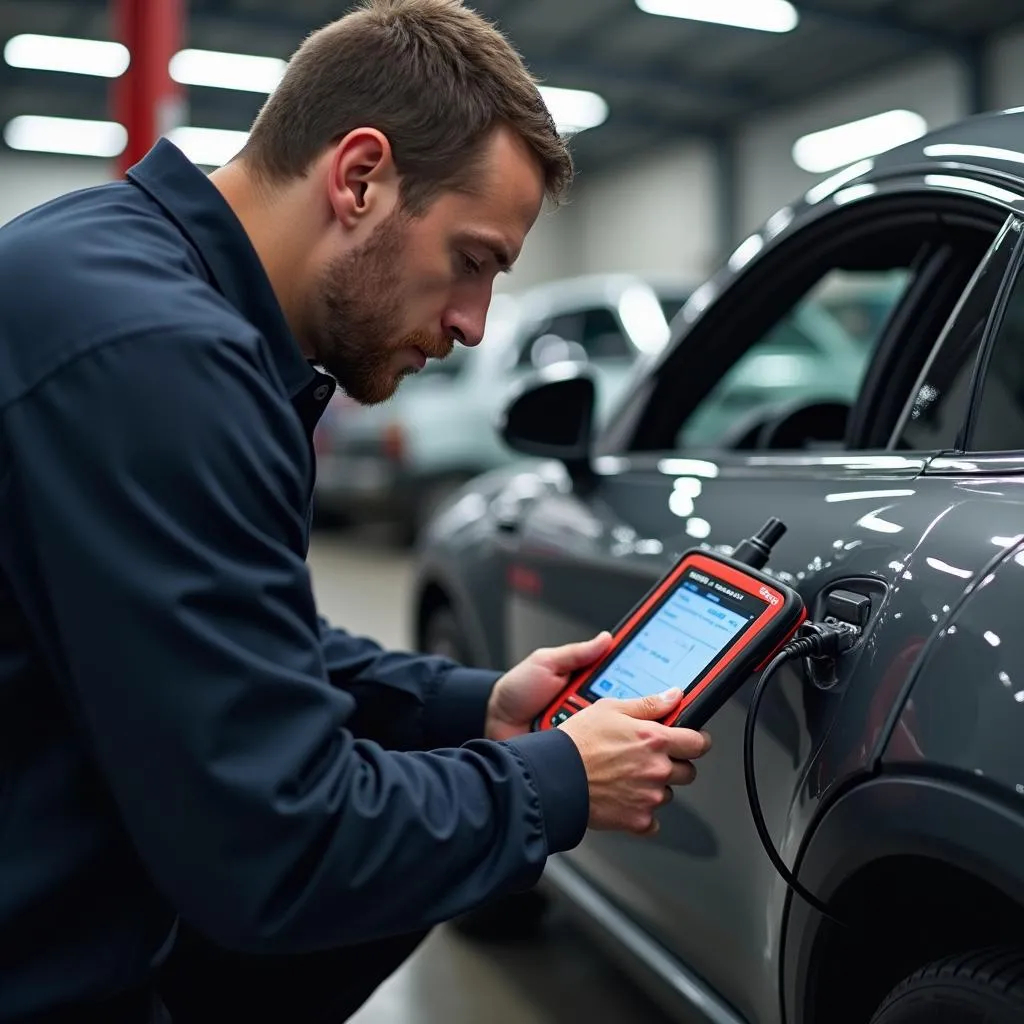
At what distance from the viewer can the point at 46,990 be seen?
1.10 meters

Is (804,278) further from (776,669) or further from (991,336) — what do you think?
(776,669)

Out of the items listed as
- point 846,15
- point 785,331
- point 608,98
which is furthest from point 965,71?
point 785,331

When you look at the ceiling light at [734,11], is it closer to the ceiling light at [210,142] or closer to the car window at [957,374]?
the ceiling light at [210,142]

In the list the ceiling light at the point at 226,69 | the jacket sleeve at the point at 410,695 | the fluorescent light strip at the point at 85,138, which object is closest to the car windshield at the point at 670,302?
the jacket sleeve at the point at 410,695

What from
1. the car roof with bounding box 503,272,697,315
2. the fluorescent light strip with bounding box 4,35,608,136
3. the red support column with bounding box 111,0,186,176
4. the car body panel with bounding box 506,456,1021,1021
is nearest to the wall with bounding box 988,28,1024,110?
the fluorescent light strip with bounding box 4,35,608,136

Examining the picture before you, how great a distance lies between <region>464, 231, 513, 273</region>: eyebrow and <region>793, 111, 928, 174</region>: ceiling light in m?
12.5

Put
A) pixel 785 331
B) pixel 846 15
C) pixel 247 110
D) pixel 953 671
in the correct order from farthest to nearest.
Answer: pixel 247 110
pixel 846 15
pixel 785 331
pixel 953 671

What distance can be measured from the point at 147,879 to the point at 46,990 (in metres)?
0.13

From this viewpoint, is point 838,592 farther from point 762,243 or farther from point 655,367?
point 655,367

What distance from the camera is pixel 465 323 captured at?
132 cm

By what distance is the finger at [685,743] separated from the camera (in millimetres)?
1237

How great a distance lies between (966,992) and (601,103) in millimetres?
14789

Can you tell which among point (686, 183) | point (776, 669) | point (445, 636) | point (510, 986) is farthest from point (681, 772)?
point (686, 183)

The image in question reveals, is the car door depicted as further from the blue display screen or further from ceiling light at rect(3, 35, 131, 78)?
ceiling light at rect(3, 35, 131, 78)
